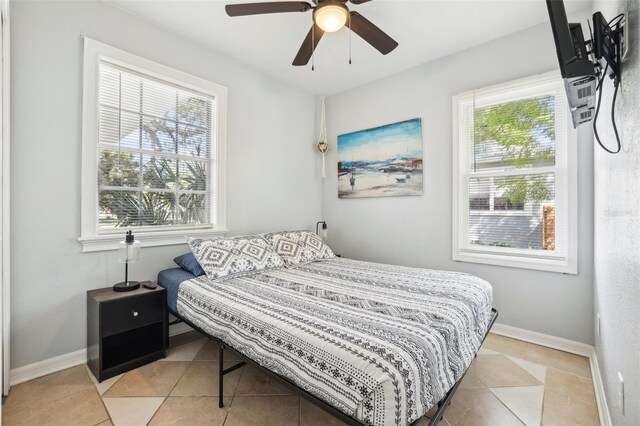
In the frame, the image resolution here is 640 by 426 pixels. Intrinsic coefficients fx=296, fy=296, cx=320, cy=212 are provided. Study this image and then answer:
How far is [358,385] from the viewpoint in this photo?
1133 mm

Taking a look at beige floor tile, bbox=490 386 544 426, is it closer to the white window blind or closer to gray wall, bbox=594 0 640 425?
gray wall, bbox=594 0 640 425

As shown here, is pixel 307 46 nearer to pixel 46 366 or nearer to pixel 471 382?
pixel 471 382

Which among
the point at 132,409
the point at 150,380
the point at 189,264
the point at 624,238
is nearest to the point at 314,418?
the point at 132,409

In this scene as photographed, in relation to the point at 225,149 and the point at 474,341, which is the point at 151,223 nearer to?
the point at 225,149

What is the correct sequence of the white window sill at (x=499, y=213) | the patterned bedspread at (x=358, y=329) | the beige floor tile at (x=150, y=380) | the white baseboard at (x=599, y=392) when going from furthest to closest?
the white window sill at (x=499, y=213) → the beige floor tile at (x=150, y=380) → the white baseboard at (x=599, y=392) → the patterned bedspread at (x=358, y=329)

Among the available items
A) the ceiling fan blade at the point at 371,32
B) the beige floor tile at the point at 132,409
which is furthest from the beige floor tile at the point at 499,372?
the ceiling fan blade at the point at 371,32

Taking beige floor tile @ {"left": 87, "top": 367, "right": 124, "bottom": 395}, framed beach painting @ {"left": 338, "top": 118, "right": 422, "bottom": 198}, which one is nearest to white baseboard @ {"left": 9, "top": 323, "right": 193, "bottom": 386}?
beige floor tile @ {"left": 87, "top": 367, "right": 124, "bottom": 395}

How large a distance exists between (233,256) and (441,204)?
2.19 m

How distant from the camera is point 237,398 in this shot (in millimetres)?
1844

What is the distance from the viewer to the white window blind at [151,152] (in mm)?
2420

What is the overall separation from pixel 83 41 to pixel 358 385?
2975 millimetres

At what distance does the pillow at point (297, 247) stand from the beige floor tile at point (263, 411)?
3.99 ft

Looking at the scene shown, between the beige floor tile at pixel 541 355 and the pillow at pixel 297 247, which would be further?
the pillow at pixel 297 247

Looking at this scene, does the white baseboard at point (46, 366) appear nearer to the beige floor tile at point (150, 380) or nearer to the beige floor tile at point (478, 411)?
the beige floor tile at point (150, 380)
